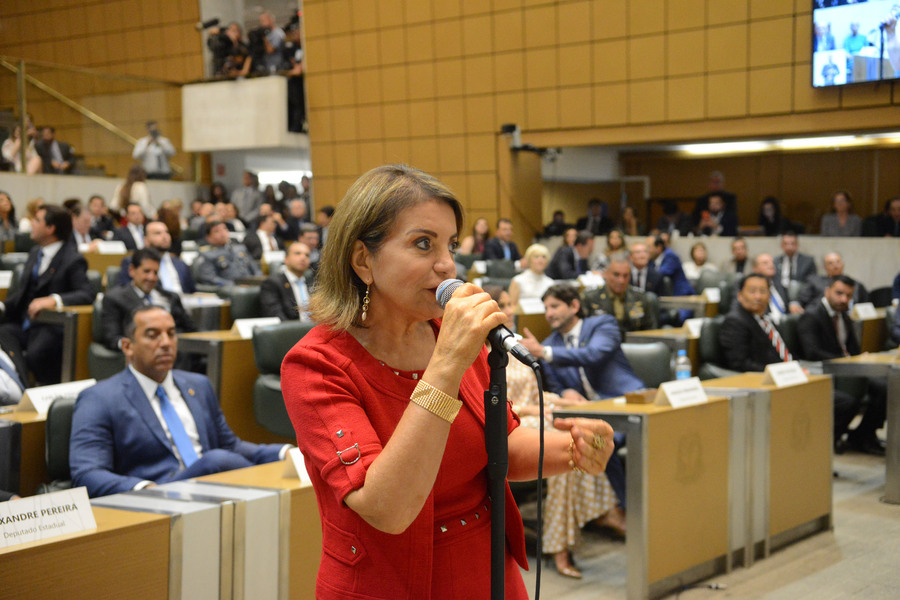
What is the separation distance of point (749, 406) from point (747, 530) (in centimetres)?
54

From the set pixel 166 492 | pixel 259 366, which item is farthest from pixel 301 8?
pixel 166 492

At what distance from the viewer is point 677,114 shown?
1122 centimetres

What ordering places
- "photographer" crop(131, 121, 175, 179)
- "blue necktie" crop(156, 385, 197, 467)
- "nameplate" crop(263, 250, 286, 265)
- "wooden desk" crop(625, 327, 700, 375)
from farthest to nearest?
"photographer" crop(131, 121, 175, 179) → "nameplate" crop(263, 250, 286, 265) → "wooden desk" crop(625, 327, 700, 375) → "blue necktie" crop(156, 385, 197, 467)

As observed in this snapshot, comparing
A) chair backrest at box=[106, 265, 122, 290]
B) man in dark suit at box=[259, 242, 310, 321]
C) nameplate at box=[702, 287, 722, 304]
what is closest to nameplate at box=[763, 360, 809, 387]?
man in dark suit at box=[259, 242, 310, 321]

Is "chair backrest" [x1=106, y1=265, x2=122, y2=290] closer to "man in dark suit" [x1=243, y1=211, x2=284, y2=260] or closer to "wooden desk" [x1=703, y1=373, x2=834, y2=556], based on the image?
"man in dark suit" [x1=243, y1=211, x2=284, y2=260]

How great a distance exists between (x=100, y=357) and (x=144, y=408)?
8.98ft

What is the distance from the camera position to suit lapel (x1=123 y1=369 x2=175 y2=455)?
119 inches

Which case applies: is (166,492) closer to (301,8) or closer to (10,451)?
(10,451)

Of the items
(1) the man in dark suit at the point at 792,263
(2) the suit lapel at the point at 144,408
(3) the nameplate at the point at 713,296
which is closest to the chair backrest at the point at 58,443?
(2) the suit lapel at the point at 144,408

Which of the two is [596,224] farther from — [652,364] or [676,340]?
[652,364]

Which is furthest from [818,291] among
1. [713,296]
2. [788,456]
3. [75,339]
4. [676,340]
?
[75,339]

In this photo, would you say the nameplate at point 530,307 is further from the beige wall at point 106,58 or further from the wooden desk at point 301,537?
the beige wall at point 106,58

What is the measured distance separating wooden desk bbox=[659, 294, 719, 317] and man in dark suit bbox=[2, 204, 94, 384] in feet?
15.8

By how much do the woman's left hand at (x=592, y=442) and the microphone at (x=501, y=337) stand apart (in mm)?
227
